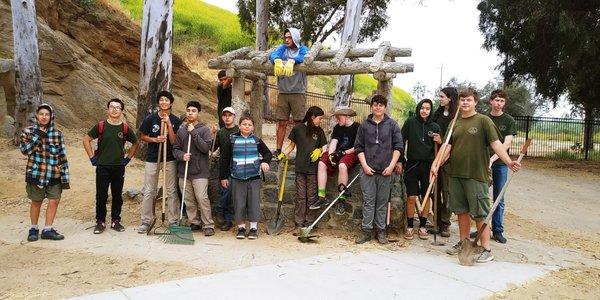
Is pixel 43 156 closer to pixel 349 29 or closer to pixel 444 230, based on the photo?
pixel 444 230

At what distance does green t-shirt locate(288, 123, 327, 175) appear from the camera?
6.04 meters

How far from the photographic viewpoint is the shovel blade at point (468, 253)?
4887 mm

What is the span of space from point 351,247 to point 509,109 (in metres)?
35.1

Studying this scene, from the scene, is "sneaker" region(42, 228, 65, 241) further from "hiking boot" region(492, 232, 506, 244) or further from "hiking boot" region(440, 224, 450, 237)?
"hiking boot" region(492, 232, 506, 244)

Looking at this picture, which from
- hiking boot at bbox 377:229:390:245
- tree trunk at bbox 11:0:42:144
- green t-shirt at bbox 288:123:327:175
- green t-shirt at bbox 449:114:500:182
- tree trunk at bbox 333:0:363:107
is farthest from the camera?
tree trunk at bbox 333:0:363:107

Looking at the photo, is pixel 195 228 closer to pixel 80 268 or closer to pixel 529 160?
pixel 80 268

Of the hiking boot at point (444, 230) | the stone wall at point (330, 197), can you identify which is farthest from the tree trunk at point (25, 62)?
the hiking boot at point (444, 230)

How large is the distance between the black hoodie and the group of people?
0.01 m

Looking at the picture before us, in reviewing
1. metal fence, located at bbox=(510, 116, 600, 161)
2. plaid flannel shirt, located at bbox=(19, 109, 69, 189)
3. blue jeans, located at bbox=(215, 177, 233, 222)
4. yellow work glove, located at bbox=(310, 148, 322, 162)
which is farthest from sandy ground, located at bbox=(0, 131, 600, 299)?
metal fence, located at bbox=(510, 116, 600, 161)

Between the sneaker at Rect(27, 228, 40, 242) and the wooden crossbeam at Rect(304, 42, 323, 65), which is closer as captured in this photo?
the sneaker at Rect(27, 228, 40, 242)

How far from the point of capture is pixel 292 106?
6.95m

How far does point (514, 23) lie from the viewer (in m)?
17.0

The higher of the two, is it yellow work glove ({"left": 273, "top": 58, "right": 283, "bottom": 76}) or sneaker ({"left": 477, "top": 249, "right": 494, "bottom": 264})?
yellow work glove ({"left": 273, "top": 58, "right": 283, "bottom": 76})

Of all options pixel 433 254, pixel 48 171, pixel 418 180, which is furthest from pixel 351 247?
pixel 48 171
